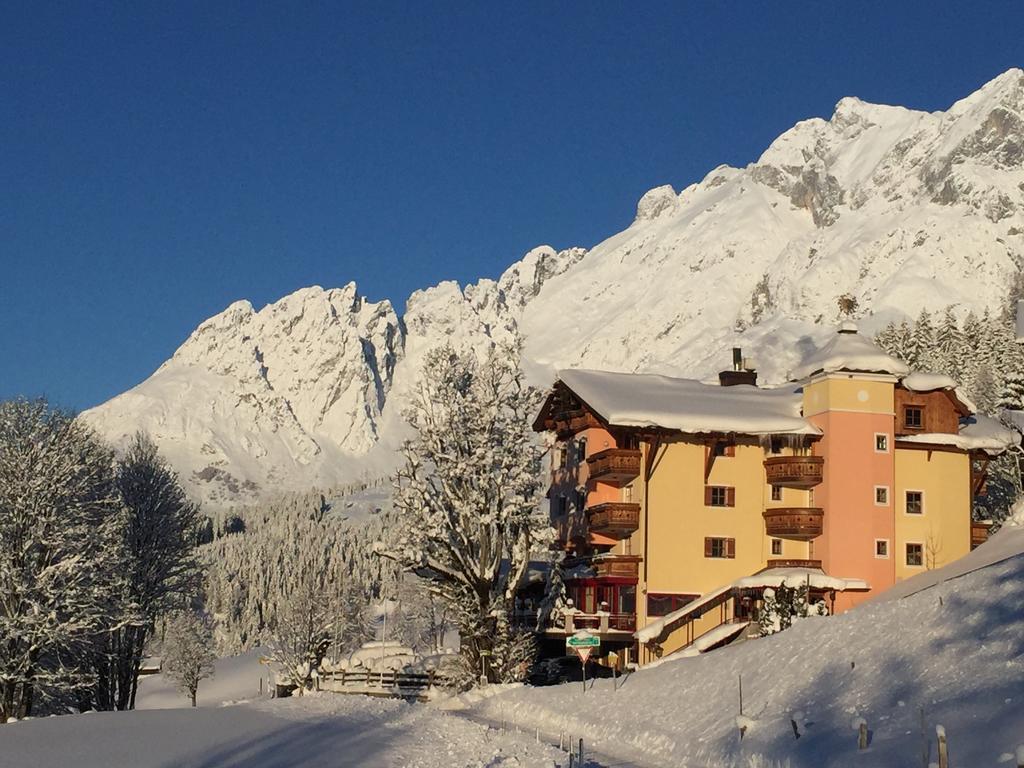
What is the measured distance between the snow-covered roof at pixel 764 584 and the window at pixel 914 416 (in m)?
8.93

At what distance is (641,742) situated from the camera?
94.6 ft

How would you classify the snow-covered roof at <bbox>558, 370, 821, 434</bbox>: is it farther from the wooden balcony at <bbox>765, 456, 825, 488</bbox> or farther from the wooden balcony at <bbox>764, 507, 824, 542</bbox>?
the wooden balcony at <bbox>764, 507, 824, 542</bbox>

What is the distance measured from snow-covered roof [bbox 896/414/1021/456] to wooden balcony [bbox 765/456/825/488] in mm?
4532

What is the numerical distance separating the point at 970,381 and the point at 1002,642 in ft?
247

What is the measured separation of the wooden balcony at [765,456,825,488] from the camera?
2143 inches

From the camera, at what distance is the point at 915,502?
56.3 metres

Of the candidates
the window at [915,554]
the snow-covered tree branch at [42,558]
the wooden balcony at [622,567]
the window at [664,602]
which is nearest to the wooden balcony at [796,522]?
the window at [915,554]

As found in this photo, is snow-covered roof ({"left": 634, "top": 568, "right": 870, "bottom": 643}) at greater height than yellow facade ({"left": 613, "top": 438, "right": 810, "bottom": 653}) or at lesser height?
lesser

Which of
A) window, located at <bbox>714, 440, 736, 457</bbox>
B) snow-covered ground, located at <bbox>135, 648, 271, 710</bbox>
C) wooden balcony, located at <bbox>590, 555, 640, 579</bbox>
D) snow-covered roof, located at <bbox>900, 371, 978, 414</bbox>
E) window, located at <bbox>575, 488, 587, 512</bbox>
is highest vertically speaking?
snow-covered roof, located at <bbox>900, 371, 978, 414</bbox>

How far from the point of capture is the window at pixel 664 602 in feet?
176

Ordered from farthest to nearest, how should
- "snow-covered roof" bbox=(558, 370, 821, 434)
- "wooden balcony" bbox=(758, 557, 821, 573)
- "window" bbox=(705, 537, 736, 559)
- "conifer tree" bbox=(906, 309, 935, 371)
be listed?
"conifer tree" bbox=(906, 309, 935, 371) → "window" bbox=(705, 537, 736, 559) → "wooden balcony" bbox=(758, 557, 821, 573) → "snow-covered roof" bbox=(558, 370, 821, 434)

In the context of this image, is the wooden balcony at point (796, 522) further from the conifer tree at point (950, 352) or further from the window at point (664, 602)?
the conifer tree at point (950, 352)

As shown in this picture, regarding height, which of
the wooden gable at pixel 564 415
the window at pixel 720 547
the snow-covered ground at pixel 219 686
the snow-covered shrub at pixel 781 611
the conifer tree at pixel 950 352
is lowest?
the snow-covered ground at pixel 219 686

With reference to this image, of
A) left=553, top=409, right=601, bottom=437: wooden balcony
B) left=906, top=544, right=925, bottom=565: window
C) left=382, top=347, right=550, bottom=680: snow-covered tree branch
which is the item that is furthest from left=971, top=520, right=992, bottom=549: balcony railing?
left=382, top=347, right=550, bottom=680: snow-covered tree branch
